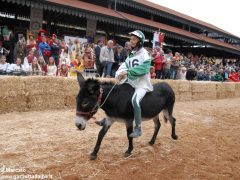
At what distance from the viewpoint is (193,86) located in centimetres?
1739

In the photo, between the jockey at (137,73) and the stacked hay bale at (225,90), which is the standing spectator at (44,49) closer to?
the jockey at (137,73)

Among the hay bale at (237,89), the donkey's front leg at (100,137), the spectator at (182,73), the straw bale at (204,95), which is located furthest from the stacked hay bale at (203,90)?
the donkey's front leg at (100,137)

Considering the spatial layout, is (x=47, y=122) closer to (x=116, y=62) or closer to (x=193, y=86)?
(x=116, y=62)

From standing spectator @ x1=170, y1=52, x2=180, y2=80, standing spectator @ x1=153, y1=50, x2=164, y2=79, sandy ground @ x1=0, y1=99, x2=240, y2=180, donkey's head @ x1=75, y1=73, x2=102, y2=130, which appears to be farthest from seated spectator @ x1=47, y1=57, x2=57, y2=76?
standing spectator @ x1=170, y1=52, x2=180, y2=80

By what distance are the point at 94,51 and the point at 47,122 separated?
741 cm

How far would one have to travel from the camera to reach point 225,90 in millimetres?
21031

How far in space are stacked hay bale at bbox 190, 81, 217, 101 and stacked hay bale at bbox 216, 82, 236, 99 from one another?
2.34 ft

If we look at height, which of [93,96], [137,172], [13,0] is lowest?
[137,172]

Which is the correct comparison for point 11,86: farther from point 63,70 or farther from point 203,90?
point 203,90

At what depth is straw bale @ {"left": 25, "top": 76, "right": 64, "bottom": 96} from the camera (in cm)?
1032

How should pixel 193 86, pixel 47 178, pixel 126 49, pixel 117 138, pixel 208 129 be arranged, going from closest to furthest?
1. pixel 47 178
2. pixel 117 138
3. pixel 208 129
4. pixel 126 49
5. pixel 193 86

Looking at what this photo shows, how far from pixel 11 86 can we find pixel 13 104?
0.58 metres

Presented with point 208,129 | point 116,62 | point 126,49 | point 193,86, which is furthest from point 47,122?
point 193,86

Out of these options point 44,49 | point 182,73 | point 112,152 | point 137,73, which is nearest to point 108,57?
point 44,49
